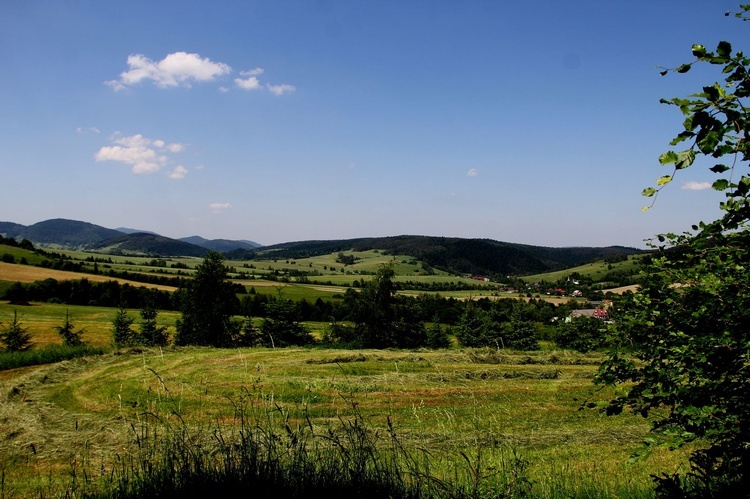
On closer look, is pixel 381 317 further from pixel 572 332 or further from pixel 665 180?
pixel 665 180

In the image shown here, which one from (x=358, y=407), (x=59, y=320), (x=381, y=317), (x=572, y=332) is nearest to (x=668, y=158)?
(x=358, y=407)

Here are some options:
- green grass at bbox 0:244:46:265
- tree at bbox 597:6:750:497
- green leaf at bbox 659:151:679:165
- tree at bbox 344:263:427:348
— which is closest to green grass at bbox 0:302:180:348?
tree at bbox 344:263:427:348

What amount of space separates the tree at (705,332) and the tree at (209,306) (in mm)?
32329

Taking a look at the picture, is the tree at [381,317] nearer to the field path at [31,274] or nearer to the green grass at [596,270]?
the field path at [31,274]

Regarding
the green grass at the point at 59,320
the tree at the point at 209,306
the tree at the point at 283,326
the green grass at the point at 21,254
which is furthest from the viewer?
the green grass at the point at 21,254

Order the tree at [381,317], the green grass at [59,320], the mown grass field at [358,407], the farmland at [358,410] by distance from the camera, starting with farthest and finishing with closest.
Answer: the tree at [381,317] → the green grass at [59,320] → the mown grass field at [358,407] → the farmland at [358,410]

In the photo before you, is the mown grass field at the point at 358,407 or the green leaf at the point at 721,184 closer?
the green leaf at the point at 721,184

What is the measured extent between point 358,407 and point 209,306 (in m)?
24.9

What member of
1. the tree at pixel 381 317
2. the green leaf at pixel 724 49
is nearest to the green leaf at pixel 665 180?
the green leaf at pixel 724 49

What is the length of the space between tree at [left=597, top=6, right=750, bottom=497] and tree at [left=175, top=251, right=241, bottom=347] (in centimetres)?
3233

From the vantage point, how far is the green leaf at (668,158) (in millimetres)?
2486

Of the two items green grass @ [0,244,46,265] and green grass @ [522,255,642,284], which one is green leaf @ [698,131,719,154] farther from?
green grass @ [522,255,642,284]

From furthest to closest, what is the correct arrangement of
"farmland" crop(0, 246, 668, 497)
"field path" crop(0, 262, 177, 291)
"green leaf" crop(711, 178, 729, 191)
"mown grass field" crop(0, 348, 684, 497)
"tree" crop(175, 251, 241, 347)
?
"field path" crop(0, 262, 177, 291) < "tree" crop(175, 251, 241, 347) < "mown grass field" crop(0, 348, 684, 497) < "farmland" crop(0, 246, 668, 497) < "green leaf" crop(711, 178, 729, 191)

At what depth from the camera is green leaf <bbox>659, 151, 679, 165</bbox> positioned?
8.16ft
